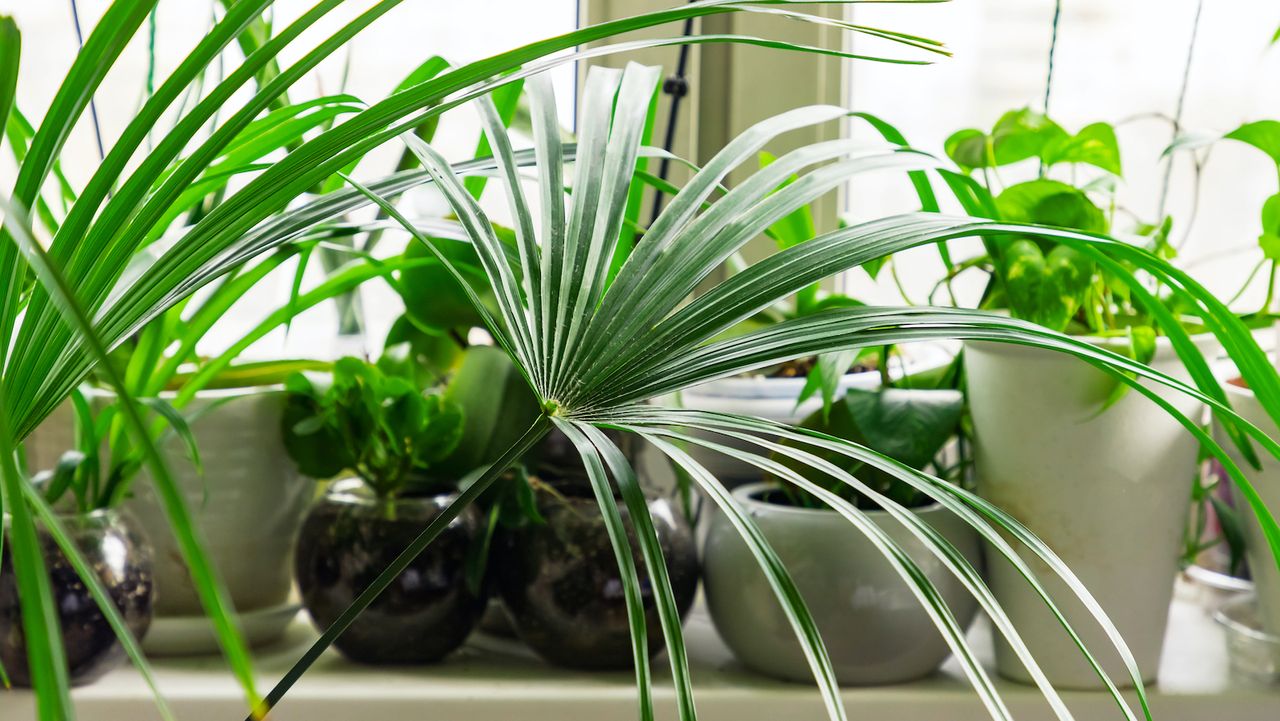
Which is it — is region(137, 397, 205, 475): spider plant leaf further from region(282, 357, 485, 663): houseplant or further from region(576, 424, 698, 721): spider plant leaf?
region(576, 424, 698, 721): spider plant leaf

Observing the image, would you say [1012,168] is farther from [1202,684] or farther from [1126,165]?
[1202,684]

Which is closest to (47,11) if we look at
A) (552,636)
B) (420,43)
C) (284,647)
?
(420,43)

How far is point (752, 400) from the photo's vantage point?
92 cm

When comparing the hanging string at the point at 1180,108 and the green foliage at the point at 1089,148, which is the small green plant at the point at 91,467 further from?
the hanging string at the point at 1180,108

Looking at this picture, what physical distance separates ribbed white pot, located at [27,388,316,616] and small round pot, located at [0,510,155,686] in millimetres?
94

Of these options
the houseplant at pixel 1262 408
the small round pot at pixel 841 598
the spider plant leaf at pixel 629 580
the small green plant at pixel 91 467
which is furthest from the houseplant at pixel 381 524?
the houseplant at pixel 1262 408

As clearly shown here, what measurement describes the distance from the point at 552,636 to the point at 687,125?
1.84 ft

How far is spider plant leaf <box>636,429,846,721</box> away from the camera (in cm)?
41

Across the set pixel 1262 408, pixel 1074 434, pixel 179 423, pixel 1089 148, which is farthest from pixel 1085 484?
pixel 179 423

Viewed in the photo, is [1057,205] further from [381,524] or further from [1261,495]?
[381,524]

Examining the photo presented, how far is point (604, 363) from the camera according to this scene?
1.58 ft

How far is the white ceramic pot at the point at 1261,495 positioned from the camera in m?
0.79

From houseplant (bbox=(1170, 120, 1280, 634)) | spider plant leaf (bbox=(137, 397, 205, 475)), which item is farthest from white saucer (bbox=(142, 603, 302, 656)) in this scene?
houseplant (bbox=(1170, 120, 1280, 634))

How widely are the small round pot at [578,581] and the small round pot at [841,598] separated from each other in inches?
1.9
